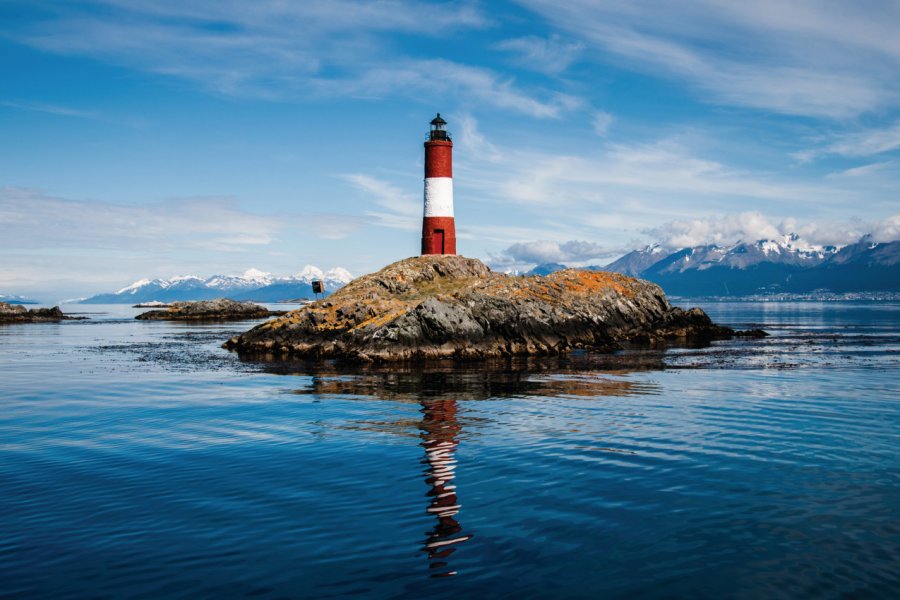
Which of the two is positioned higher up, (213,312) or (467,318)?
(213,312)

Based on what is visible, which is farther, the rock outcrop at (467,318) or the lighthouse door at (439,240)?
the lighthouse door at (439,240)

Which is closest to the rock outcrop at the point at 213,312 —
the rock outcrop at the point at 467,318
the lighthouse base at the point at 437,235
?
the lighthouse base at the point at 437,235

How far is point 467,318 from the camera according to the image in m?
45.3

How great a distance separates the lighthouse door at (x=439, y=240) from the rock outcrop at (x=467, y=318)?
2392 mm

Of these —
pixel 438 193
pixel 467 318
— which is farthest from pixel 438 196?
pixel 467 318

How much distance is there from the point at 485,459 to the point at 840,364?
30.3 meters

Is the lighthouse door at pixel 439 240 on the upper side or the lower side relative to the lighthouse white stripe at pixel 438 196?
lower

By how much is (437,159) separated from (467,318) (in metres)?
24.7

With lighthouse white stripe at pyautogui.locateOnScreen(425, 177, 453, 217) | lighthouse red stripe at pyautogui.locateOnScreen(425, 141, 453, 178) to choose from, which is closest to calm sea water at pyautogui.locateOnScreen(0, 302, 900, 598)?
lighthouse white stripe at pyautogui.locateOnScreen(425, 177, 453, 217)

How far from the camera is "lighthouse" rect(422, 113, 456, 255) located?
64875 mm

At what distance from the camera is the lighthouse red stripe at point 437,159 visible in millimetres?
64812

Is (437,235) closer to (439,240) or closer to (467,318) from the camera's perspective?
(439,240)

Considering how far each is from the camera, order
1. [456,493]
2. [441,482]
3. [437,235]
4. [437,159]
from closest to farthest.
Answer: [456,493] < [441,482] < [437,159] < [437,235]

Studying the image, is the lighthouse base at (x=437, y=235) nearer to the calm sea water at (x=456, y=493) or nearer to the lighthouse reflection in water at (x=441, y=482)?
the calm sea water at (x=456, y=493)
